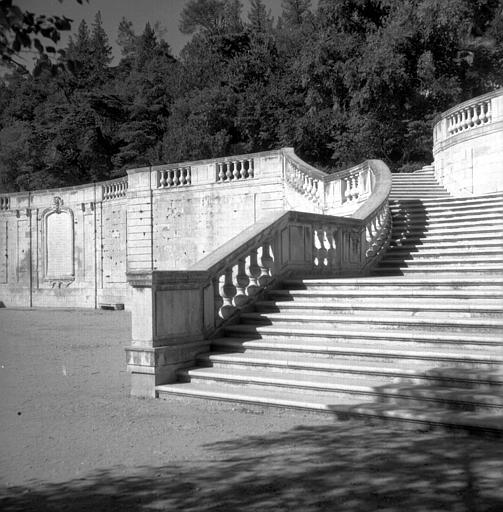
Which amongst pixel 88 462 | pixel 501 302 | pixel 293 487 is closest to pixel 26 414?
pixel 88 462

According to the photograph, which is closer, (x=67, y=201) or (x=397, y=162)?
(x=67, y=201)

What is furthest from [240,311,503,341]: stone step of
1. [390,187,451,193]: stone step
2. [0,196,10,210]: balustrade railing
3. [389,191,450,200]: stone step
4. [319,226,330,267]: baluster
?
[0,196,10,210]: balustrade railing

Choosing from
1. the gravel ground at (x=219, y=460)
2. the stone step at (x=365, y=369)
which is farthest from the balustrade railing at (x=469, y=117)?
the gravel ground at (x=219, y=460)

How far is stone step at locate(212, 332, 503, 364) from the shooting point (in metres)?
6.24

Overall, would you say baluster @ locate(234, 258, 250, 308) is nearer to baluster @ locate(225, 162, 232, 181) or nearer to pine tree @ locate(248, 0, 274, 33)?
baluster @ locate(225, 162, 232, 181)

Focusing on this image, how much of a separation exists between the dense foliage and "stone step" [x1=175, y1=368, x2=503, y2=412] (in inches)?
505

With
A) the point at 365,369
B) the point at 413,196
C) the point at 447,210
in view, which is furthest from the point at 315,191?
the point at 365,369

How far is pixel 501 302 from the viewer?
7457 millimetres

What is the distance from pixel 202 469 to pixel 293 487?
2.50ft

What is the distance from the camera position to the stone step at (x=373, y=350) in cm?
624

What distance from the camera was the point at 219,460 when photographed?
476 centimetres

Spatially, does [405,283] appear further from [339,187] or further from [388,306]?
[339,187]

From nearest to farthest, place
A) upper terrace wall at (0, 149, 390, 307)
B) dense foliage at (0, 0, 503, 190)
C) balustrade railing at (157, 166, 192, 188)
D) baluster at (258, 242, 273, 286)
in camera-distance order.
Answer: baluster at (258, 242, 273, 286)
upper terrace wall at (0, 149, 390, 307)
balustrade railing at (157, 166, 192, 188)
dense foliage at (0, 0, 503, 190)

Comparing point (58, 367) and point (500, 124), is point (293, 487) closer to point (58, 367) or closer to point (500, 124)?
point (58, 367)
